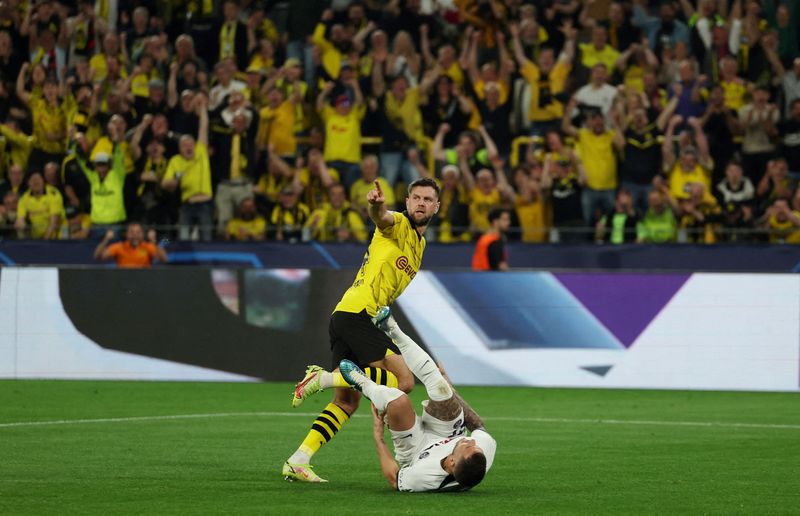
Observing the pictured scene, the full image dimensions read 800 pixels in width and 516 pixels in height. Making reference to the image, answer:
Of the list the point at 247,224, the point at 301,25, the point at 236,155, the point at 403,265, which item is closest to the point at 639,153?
the point at 247,224

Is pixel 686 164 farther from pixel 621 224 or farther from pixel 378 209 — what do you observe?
pixel 378 209

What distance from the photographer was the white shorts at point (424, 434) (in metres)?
9.49

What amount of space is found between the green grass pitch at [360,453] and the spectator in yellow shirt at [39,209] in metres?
4.35

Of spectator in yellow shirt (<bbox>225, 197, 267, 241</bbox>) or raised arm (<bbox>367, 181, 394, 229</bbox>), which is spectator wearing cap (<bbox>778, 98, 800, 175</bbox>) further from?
raised arm (<bbox>367, 181, 394, 229</bbox>)

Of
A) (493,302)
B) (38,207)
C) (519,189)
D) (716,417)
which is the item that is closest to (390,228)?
(716,417)

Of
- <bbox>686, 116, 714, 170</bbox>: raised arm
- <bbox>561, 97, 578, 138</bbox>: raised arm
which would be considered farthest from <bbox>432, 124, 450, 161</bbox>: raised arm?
<bbox>686, 116, 714, 170</bbox>: raised arm

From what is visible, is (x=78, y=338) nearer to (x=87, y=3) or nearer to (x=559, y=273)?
(x=559, y=273)

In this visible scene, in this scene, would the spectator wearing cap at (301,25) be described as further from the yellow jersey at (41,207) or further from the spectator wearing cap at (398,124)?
the yellow jersey at (41,207)

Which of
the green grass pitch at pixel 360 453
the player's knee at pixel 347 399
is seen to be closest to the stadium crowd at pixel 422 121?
the green grass pitch at pixel 360 453

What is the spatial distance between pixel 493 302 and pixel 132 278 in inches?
185

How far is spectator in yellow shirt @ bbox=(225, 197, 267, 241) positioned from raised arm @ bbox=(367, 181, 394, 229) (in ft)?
39.4

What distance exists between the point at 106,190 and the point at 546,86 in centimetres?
686

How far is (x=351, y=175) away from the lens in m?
22.5

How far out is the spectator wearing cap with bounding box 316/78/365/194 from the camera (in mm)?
22484
